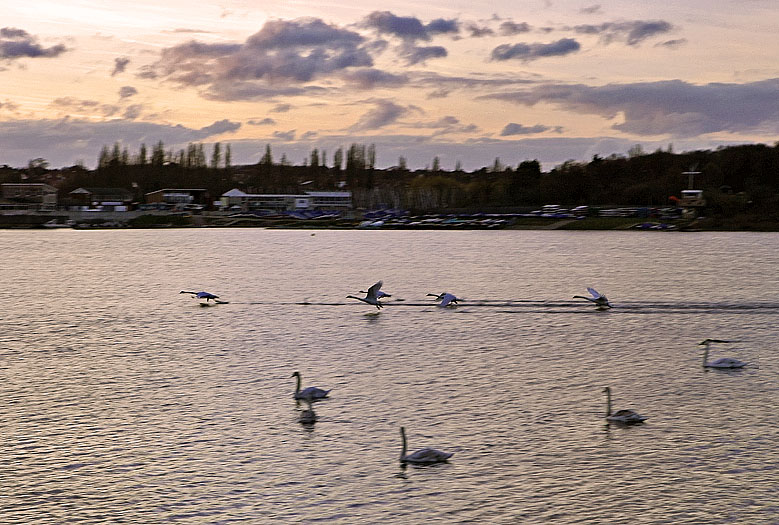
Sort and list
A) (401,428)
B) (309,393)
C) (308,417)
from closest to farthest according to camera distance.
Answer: (401,428) → (308,417) → (309,393)

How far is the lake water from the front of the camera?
656 inches

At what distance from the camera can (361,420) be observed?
2205cm

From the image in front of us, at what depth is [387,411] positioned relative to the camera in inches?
901

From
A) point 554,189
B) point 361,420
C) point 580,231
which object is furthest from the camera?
point 554,189

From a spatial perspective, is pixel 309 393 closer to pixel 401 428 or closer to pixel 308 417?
pixel 308 417

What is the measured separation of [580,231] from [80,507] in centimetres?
16229

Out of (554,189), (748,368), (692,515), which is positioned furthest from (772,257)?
(554,189)

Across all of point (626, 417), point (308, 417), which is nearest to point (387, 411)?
point (308, 417)

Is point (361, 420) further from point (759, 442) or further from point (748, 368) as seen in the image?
point (748, 368)

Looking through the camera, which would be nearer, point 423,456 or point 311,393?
point 423,456

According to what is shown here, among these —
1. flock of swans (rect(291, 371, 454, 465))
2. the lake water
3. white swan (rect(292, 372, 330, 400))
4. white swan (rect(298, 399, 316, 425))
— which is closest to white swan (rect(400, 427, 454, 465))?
flock of swans (rect(291, 371, 454, 465))

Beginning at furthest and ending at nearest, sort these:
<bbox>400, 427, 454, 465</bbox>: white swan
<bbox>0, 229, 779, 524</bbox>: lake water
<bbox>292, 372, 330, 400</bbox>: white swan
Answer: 1. <bbox>292, 372, 330, 400</bbox>: white swan
2. <bbox>400, 427, 454, 465</bbox>: white swan
3. <bbox>0, 229, 779, 524</bbox>: lake water

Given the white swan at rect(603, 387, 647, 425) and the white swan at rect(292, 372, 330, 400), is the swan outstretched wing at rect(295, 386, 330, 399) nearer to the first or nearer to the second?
the white swan at rect(292, 372, 330, 400)

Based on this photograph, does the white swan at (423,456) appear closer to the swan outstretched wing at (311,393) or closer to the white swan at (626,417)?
the white swan at (626,417)
